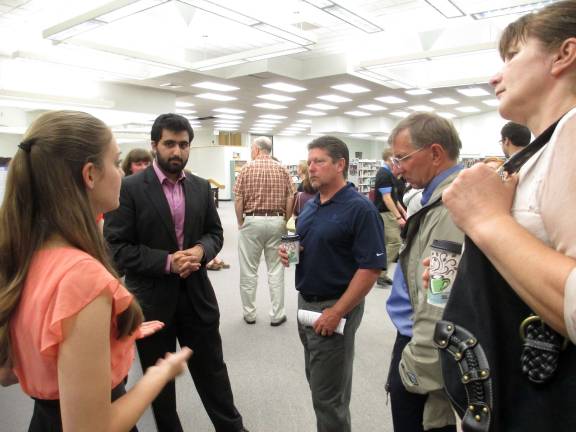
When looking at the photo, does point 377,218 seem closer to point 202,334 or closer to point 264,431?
point 202,334

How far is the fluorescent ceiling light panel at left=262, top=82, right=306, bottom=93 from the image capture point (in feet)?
29.4

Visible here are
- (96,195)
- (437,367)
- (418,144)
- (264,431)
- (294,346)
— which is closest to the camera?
(96,195)

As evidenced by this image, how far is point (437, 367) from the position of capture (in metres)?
1.29

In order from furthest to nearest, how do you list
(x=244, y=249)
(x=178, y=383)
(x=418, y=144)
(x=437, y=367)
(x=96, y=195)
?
(x=244, y=249)
(x=178, y=383)
(x=418, y=144)
(x=437, y=367)
(x=96, y=195)

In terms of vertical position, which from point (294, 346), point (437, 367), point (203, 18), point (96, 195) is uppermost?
point (203, 18)

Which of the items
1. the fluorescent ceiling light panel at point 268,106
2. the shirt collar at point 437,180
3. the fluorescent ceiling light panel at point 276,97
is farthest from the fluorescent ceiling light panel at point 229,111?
the shirt collar at point 437,180

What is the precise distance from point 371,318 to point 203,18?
4.68m

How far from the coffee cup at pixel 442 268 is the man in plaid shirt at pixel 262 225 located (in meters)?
3.17

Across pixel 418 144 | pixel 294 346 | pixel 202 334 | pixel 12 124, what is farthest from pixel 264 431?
pixel 12 124

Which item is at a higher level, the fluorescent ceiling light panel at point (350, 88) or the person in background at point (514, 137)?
the fluorescent ceiling light panel at point (350, 88)

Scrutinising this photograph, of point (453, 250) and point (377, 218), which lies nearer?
point (453, 250)

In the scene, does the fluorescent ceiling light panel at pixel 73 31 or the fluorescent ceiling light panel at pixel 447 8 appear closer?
the fluorescent ceiling light panel at pixel 447 8

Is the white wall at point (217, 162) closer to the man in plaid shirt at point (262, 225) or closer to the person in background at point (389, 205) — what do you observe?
the person in background at point (389, 205)

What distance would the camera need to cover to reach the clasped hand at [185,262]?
2023mm
